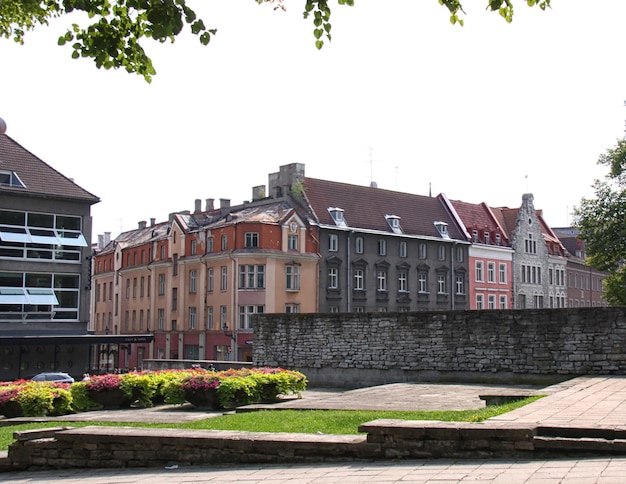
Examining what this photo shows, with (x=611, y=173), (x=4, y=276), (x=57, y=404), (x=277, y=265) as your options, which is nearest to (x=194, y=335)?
(x=277, y=265)

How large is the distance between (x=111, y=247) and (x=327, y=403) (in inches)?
2305

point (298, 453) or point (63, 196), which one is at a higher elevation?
point (63, 196)

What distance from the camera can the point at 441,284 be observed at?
209 ft

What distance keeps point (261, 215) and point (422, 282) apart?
15.0 meters

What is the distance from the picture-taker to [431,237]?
207ft

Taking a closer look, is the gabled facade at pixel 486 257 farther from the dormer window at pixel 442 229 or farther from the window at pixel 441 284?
the window at pixel 441 284

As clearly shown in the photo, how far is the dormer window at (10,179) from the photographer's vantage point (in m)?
42.4

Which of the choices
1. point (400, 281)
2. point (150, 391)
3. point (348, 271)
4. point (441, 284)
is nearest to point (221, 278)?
point (348, 271)

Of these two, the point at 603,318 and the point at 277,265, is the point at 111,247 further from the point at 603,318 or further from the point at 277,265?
the point at 603,318

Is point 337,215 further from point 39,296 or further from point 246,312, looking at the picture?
point 39,296

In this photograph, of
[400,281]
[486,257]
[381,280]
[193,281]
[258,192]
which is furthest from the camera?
[486,257]

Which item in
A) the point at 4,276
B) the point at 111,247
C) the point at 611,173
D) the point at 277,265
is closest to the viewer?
the point at 4,276

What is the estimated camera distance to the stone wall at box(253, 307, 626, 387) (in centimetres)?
2361

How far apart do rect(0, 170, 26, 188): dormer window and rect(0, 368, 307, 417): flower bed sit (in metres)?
23.5
